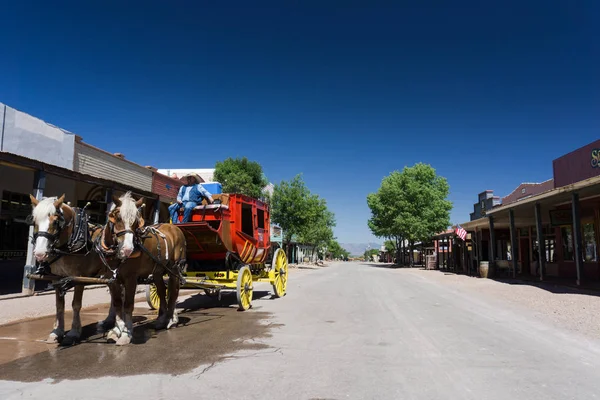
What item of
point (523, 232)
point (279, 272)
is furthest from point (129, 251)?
point (523, 232)

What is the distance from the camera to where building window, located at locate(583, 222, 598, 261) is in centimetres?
1939

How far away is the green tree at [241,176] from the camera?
39.5 m

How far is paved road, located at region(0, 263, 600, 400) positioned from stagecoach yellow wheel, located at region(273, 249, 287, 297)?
3.91 m

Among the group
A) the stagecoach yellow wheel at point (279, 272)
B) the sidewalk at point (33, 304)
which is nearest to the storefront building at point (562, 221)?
the stagecoach yellow wheel at point (279, 272)

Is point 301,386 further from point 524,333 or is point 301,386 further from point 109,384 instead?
point 524,333

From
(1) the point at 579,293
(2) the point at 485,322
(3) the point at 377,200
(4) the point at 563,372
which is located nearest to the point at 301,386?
(4) the point at 563,372

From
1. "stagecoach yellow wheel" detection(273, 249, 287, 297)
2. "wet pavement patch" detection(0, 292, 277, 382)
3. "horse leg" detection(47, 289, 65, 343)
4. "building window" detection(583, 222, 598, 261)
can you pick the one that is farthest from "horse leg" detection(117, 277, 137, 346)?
"building window" detection(583, 222, 598, 261)

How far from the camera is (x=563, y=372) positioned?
16.7ft

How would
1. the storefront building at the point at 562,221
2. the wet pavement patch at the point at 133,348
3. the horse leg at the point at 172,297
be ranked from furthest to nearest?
the storefront building at the point at 562,221, the horse leg at the point at 172,297, the wet pavement patch at the point at 133,348

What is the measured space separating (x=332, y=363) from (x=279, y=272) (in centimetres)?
802

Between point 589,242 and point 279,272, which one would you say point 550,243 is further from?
point 279,272

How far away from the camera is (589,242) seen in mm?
19875

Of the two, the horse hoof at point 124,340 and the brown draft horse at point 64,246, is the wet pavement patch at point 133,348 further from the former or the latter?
the brown draft horse at point 64,246

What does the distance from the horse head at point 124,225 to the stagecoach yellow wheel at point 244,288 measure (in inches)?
152
